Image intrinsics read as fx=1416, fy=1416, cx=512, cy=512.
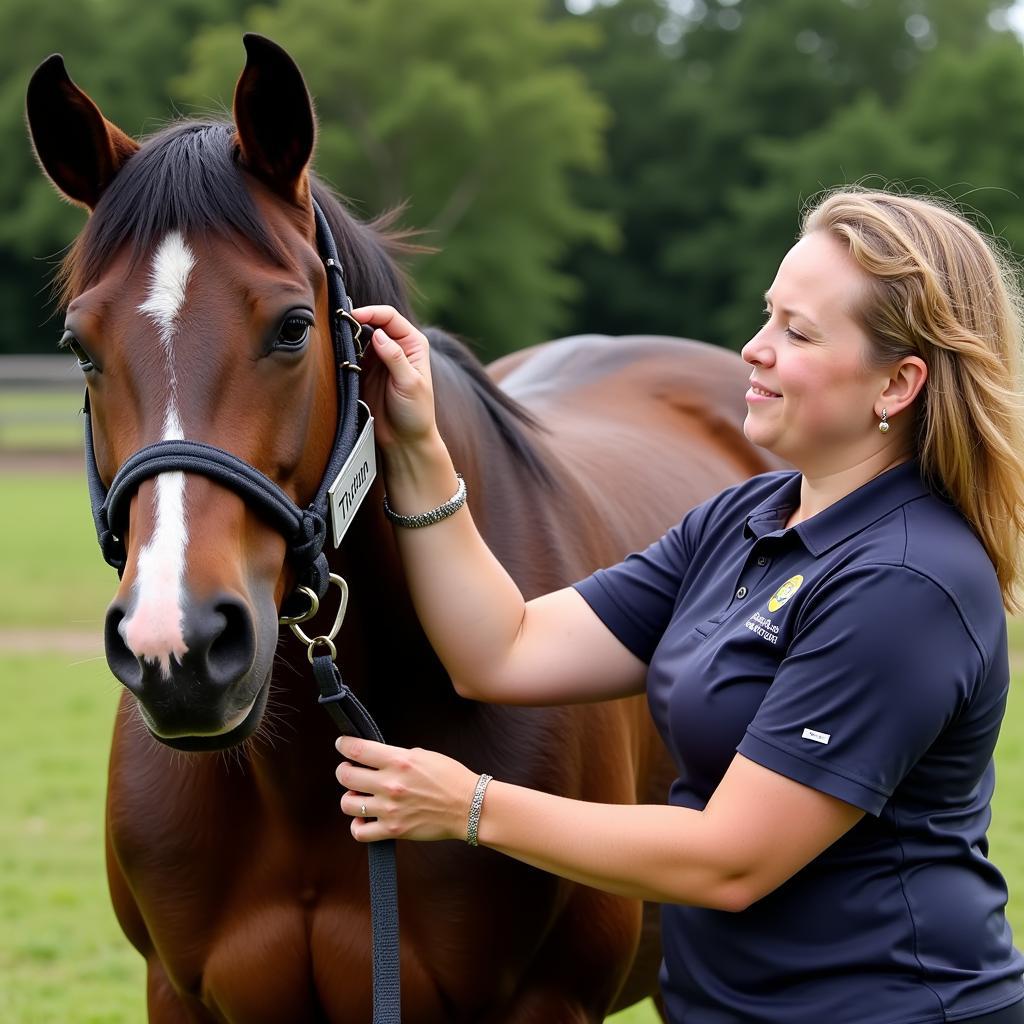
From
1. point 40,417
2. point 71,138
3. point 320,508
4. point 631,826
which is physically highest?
point 71,138

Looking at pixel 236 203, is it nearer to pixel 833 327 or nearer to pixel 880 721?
pixel 833 327

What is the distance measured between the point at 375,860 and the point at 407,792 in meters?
0.22

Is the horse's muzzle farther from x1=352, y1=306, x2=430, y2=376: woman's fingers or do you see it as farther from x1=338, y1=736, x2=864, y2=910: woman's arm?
x1=352, y1=306, x2=430, y2=376: woman's fingers

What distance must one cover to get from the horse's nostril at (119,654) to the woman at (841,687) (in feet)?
1.48

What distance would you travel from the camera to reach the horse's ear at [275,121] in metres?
2.13

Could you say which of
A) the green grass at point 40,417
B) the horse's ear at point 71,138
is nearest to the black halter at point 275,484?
the horse's ear at point 71,138

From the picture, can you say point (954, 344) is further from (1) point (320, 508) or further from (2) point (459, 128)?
(2) point (459, 128)

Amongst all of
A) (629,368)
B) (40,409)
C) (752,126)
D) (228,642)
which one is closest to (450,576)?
(228,642)

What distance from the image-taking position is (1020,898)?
5469mm

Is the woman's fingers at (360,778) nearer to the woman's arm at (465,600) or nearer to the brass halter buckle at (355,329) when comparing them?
the woman's arm at (465,600)

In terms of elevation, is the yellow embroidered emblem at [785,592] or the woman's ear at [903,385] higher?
the woman's ear at [903,385]

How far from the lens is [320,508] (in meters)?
2.13

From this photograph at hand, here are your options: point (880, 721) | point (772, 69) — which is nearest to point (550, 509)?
point (880, 721)

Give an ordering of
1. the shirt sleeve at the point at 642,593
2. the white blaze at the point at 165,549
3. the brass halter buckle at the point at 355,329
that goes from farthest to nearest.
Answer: the shirt sleeve at the point at 642,593
the brass halter buckle at the point at 355,329
the white blaze at the point at 165,549
